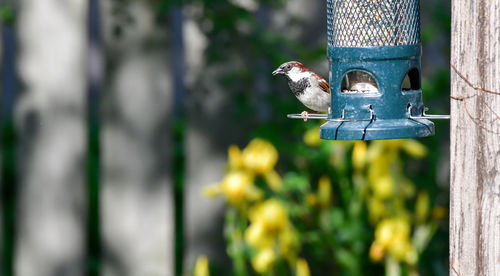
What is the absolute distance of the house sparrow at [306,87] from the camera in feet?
8.16

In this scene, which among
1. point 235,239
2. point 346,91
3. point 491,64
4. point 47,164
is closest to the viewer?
point 491,64

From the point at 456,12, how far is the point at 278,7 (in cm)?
189

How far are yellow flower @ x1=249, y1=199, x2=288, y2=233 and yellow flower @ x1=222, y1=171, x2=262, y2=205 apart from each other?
9cm

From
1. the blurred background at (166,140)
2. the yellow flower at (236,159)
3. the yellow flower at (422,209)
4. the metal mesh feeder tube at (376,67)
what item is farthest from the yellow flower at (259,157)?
the metal mesh feeder tube at (376,67)

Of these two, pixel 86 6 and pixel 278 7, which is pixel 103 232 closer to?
pixel 86 6

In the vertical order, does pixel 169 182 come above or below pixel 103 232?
above

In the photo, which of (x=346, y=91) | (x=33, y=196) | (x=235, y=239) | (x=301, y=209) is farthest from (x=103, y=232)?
(x=346, y=91)

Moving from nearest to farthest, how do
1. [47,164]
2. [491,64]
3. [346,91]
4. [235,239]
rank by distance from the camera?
[491,64] < [346,91] < [235,239] < [47,164]

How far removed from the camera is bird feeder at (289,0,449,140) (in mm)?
2287

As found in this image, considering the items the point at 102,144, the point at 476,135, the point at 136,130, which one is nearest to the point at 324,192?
the point at 136,130

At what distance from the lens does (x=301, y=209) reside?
3.58 meters

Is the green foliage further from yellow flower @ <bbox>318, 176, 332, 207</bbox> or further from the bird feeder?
the bird feeder

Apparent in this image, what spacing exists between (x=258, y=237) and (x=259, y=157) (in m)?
0.34

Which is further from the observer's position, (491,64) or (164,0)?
(164,0)
